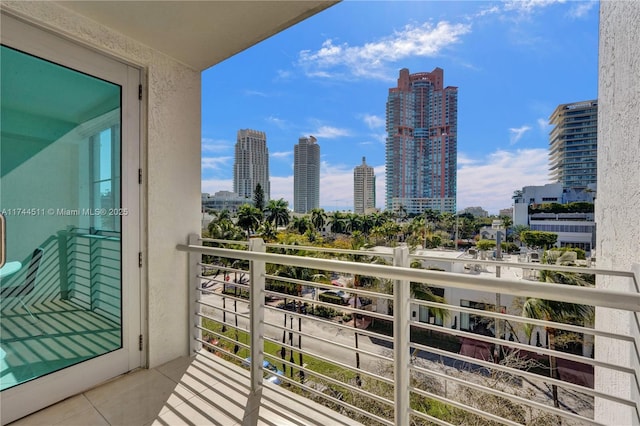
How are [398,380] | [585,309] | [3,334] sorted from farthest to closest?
1. [585,309]
2. [3,334]
3. [398,380]

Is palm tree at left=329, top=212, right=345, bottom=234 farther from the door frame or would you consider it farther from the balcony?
the door frame

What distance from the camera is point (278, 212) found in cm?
3183

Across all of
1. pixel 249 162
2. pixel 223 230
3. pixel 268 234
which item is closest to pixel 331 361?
pixel 223 230

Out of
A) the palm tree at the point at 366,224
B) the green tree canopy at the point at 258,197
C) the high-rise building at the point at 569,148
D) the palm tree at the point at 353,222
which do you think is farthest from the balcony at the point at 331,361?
the palm tree at the point at 353,222

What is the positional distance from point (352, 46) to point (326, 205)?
15.0 meters

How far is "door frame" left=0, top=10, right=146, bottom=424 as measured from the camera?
1.48 meters

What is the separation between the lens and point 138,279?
6.42 ft

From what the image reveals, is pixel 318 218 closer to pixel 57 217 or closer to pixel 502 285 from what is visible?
pixel 57 217

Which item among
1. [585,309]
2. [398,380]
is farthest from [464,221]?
[398,380]

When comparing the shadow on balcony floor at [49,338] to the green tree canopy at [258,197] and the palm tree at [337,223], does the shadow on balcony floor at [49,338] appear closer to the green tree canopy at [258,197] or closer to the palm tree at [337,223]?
the green tree canopy at [258,197]

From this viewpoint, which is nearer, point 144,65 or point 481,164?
point 144,65

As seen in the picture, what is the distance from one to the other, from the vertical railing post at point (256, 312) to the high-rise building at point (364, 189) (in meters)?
27.3

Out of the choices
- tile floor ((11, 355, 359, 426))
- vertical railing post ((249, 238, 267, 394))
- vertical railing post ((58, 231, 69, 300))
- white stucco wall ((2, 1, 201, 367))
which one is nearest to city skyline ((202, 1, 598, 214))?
white stucco wall ((2, 1, 201, 367))

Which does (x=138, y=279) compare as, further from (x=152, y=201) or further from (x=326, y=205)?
(x=326, y=205)
